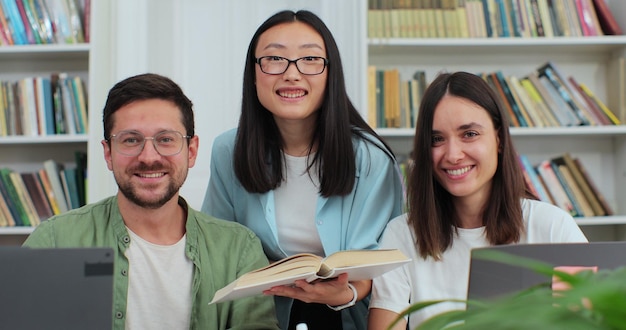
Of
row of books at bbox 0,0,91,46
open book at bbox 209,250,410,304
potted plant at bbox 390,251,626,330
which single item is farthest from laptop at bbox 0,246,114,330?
row of books at bbox 0,0,91,46

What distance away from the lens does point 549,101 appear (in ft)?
10.2

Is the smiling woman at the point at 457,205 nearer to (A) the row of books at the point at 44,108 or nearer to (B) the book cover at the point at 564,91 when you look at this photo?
(B) the book cover at the point at 564,91

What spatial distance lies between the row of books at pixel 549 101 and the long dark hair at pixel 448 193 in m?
1.32

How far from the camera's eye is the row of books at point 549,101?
121 inches

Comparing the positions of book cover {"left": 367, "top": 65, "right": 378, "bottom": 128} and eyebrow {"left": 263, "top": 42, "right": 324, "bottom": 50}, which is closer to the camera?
eyebrow {"left": 263, "top": 42, "right": 324, "bottom": 50}

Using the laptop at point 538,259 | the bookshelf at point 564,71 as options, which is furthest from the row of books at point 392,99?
the laptop at point 538,259

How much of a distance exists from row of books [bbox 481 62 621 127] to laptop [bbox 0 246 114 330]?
7.75 ft

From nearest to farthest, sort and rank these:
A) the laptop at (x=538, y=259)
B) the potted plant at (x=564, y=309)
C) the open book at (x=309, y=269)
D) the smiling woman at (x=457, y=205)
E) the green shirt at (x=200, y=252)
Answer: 1. the potted plant at (x=564, y=309)
2. the laptop at (x=538, y=259)
3. the open book at (x=309, y=269)
4. the green shirt at (x=200, y=252)
5. the smiling woman at (x=457, y=205)

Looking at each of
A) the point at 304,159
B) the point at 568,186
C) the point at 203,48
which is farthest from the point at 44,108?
the point at 568,186

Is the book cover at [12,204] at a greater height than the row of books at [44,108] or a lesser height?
lesser

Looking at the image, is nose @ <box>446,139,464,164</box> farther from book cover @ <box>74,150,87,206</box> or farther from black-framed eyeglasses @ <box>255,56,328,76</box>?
book cover @ <box>74,150,87,206</box>

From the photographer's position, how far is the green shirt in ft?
5.23

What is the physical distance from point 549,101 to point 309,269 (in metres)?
2.14

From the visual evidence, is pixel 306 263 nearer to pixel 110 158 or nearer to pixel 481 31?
pixel 110 158
